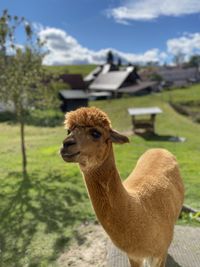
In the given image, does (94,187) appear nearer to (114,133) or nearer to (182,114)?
(114,133)

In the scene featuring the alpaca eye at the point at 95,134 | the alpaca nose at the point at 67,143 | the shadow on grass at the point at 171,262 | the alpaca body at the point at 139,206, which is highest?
the alpaca eye at the point at 95,134

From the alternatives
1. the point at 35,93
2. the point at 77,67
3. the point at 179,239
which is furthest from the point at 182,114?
the point at 77,67

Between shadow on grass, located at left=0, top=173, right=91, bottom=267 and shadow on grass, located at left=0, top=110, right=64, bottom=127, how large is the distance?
52.3 ft

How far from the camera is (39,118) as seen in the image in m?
27.2

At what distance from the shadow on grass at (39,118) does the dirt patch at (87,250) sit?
19.4m

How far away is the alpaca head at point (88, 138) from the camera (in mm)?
2711

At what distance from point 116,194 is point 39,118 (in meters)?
24.7

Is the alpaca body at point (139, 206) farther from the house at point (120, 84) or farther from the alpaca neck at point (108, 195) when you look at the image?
the house at point (120, 84)

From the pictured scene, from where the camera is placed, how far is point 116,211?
10.2ft

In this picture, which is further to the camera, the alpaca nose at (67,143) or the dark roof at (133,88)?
the dark roof at (133,88)

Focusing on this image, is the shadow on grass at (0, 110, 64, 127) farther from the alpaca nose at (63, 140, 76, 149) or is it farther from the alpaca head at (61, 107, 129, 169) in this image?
the alpaca nose at (63, 140, 76, 149)

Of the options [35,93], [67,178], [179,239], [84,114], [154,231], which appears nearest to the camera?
Result: [84,114]

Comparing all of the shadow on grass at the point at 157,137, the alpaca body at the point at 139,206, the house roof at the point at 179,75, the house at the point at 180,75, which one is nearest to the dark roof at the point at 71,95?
the shadow on grass at the point at 157,137

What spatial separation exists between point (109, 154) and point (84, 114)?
47 centimetres
